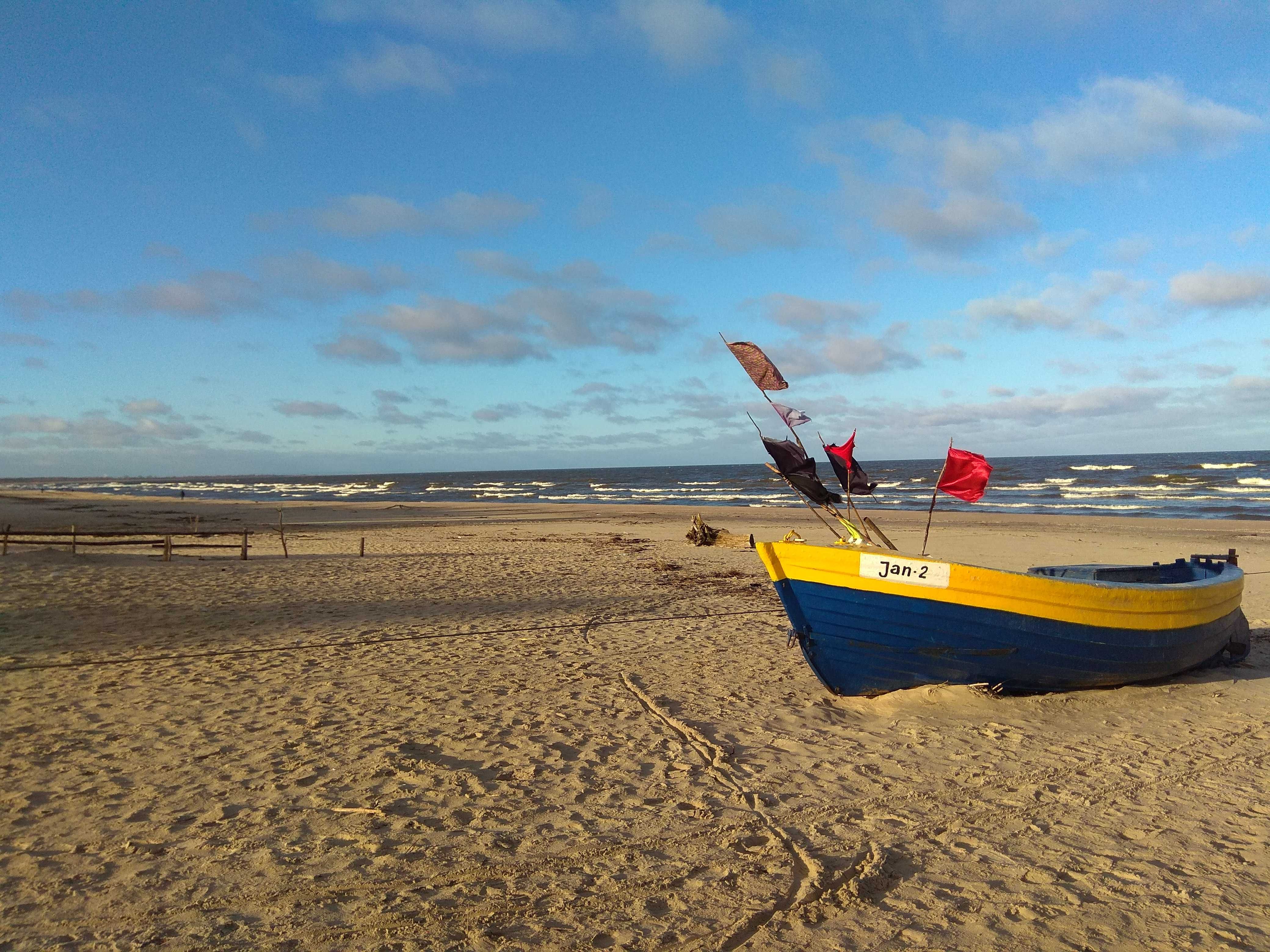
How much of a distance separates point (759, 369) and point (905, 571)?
6.90ft

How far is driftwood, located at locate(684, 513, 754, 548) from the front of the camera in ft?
69.3

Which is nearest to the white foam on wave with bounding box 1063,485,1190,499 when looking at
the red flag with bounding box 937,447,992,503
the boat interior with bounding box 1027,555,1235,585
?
the boat interior with bounding box 1027,555,1235,585

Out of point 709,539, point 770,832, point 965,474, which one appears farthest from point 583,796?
point 709,539

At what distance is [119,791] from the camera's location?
15.6 feet

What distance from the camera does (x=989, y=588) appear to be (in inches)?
257

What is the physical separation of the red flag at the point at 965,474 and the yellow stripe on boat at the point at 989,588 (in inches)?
24.4

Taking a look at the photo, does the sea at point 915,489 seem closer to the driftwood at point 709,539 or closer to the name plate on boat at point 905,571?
the driftwood at point 709,539

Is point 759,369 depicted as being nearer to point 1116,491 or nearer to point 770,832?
point 770,832

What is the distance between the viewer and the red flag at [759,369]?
6480 mm

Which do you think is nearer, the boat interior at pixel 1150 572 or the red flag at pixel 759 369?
the red flag at pixel 759 369

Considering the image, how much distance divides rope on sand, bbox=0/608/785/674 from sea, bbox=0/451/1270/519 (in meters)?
5.93

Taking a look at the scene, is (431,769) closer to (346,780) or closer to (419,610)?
(346,780)

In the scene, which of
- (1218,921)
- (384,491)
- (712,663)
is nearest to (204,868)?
(1218,921)

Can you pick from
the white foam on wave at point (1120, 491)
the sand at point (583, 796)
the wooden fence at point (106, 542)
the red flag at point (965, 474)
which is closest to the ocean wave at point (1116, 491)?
the white foam on wave at point (1120, 491)
